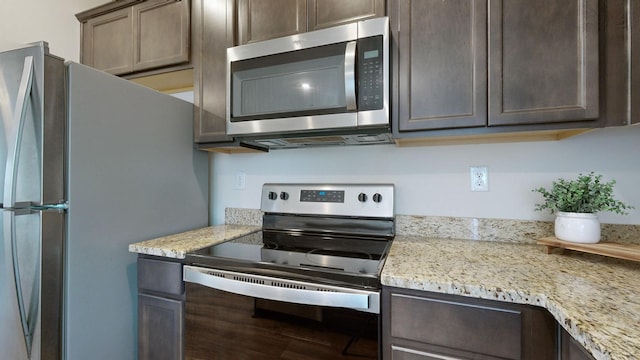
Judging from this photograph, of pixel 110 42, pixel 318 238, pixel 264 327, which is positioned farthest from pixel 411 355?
pixel 110 42

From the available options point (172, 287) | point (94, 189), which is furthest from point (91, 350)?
point (94, 189)

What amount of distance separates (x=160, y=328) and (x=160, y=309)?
0.29ft

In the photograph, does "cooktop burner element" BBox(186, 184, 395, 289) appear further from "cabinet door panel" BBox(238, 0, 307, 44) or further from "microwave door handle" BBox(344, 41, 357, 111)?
"cabinet door panel" BBox(238, 0, 307, 44)

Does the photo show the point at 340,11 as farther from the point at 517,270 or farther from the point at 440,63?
the point at 517,270

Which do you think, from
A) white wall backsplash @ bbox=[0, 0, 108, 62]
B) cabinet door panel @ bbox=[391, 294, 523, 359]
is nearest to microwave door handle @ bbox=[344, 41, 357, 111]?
cabinet door panel @ bbox=[391, 294, 523, 359]

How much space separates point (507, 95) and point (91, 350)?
6.57ft

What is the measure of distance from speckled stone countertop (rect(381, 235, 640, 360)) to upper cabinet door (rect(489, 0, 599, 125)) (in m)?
0.54

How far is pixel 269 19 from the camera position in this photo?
142cm

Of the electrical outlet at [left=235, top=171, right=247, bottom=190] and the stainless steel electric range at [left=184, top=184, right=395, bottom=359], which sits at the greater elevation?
the electrical outlet at [left=235, top=171, right=247, bottom=190]

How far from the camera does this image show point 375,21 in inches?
47.0

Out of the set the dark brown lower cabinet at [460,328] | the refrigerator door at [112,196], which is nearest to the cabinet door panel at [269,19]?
the refrigerator door at [112,196]

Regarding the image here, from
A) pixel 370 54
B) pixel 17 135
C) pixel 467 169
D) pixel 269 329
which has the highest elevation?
pixel 370 54

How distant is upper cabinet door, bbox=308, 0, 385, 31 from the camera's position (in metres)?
1.26

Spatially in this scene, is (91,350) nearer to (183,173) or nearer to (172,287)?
(172,287)
